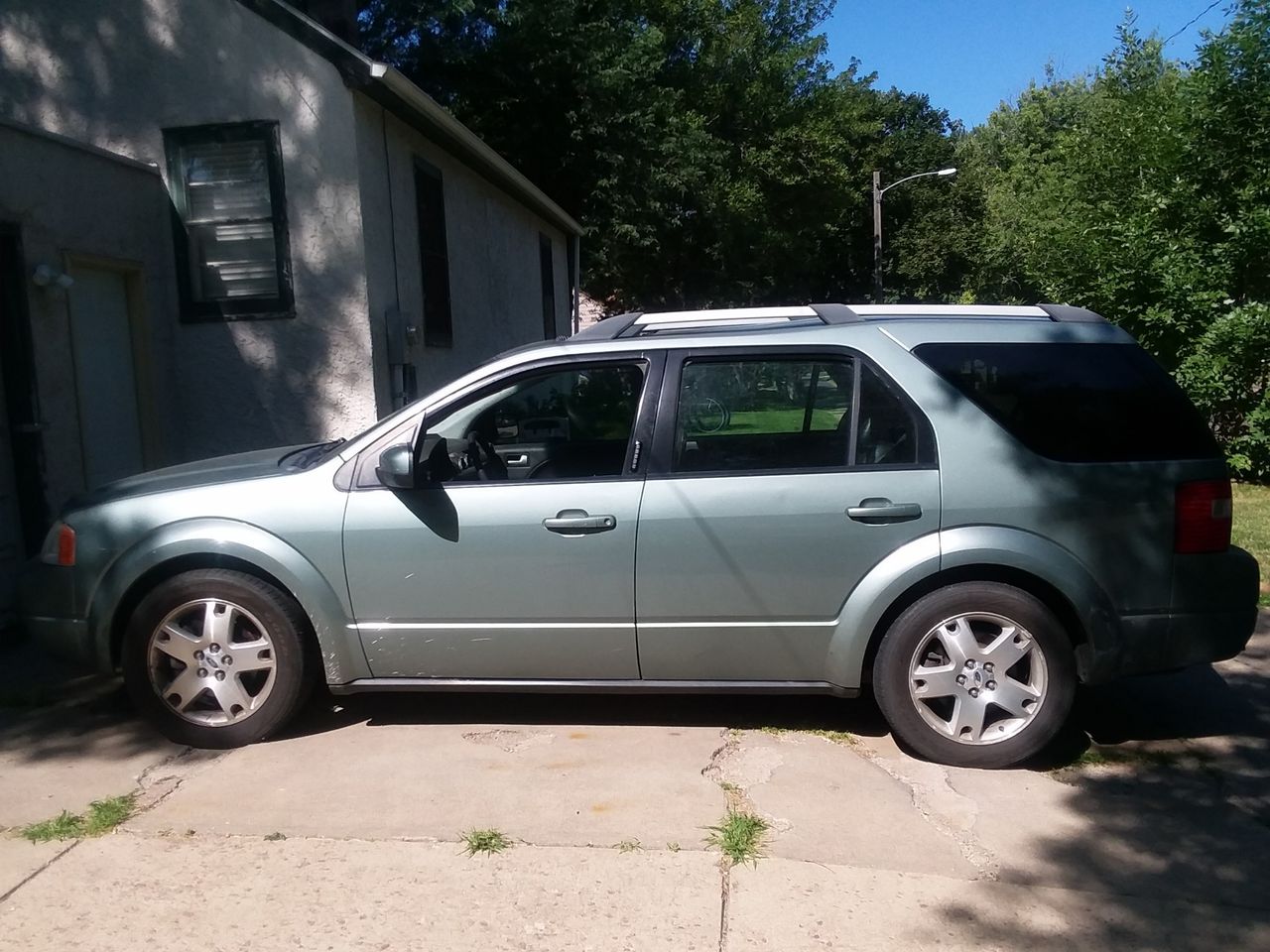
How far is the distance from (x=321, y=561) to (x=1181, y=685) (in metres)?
4.17

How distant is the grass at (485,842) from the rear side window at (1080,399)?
96.3 inches

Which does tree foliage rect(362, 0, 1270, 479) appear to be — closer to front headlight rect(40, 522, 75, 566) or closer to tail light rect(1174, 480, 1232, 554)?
tail light rect(1174, 480, 1232, 554)

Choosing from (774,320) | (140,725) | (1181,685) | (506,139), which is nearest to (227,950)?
(140,725)

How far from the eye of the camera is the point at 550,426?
5785mm

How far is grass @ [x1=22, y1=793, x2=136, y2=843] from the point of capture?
3.70 meters

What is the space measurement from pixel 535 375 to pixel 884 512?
60.5 inches

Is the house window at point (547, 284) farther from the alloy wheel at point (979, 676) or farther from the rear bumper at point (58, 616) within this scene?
the alloy wheel at point (979, 676)

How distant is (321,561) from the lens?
14.1ft

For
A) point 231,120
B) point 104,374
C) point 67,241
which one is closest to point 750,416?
point 67,241

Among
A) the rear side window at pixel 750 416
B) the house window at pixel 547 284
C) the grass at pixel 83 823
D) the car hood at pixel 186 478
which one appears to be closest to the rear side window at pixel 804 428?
the rear side window at pixel 750 416

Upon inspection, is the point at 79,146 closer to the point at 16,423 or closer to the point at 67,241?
the point at 67,241

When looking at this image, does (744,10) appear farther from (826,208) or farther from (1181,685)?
(1181,685)

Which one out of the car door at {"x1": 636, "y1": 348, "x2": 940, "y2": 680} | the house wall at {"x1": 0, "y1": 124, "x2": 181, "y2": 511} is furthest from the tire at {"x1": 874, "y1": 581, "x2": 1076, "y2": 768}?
the house wall at {"x1": 0, "y1": 124, "x2": 181, "y2": 511}

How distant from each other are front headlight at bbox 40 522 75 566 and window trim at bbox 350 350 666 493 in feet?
4.08
